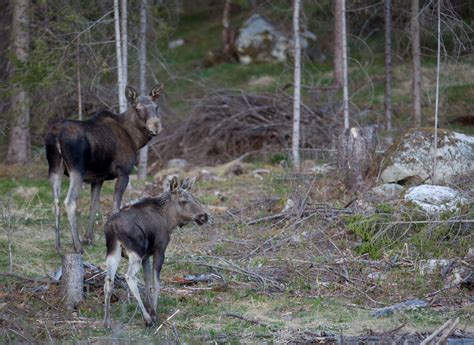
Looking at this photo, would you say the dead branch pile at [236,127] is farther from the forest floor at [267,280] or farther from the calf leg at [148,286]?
the calf leg at [148,286]

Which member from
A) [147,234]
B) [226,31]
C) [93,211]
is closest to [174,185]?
[147,234]

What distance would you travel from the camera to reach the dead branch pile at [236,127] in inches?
951

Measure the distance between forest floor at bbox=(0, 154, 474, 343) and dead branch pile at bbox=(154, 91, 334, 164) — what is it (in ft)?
22.3

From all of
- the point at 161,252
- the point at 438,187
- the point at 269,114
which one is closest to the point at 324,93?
the point at 269,114

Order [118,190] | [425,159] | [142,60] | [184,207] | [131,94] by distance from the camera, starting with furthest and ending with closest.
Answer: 1. [142,60]
2. [425,159]
3. [131,94]
4. [118,190]
5. [184,207]

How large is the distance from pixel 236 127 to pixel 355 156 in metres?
7.84

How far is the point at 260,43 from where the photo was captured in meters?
36.0

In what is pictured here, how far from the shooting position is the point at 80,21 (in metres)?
19.2

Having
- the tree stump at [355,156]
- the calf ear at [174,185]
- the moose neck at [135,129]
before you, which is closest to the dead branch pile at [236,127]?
the tree stump at [355,156]

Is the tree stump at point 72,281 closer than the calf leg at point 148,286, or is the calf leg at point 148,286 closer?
the calf leg at point 148,286

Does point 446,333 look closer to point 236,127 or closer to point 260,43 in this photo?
point 236,127

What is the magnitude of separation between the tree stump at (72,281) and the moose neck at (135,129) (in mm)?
3967

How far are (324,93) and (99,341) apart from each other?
1845 centimetres

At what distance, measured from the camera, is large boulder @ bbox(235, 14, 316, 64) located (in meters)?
35.9
